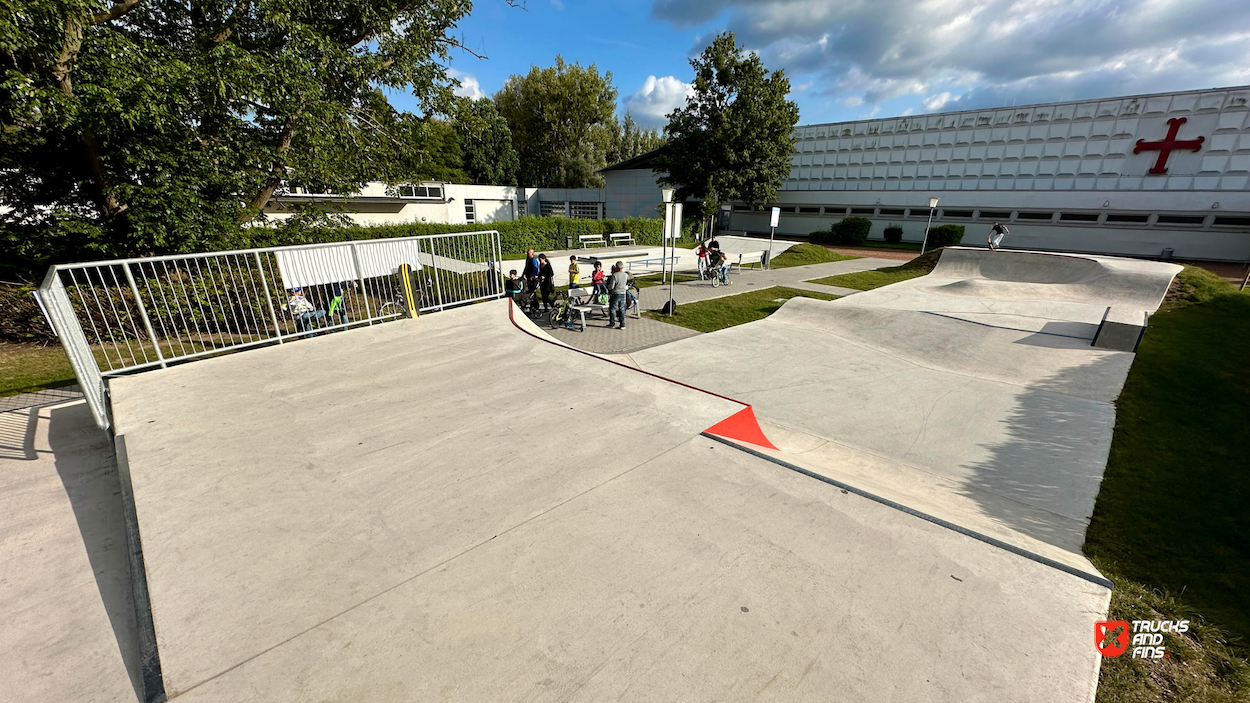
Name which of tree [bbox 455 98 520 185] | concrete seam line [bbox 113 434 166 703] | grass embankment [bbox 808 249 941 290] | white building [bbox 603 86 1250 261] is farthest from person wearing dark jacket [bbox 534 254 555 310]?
tree [bbox 455 98 520 185]

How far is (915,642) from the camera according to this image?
102 inches

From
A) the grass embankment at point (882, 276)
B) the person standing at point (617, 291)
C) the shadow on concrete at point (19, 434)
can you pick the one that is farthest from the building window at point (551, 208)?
the shadow on concrete at point (19, 434)

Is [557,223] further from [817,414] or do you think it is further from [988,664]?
[988,664]

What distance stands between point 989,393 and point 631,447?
7633 mm

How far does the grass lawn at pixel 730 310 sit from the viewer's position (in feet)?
40.4

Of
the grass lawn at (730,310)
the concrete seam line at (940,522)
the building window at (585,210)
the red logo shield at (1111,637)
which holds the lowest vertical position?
the grass lawn at (730,310)

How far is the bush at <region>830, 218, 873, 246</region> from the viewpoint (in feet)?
113

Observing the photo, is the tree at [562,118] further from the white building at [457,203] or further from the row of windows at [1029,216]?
the row of windows at [1029,216]

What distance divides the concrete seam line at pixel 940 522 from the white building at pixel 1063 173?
37.6 m

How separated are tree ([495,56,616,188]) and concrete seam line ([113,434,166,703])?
51.2m

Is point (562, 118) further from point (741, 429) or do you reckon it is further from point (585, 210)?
point (741, 429)

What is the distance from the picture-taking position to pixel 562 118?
49.7 meters

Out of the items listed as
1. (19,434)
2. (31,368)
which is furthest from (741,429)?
(31,368)

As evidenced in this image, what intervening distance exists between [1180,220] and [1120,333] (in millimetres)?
29130
